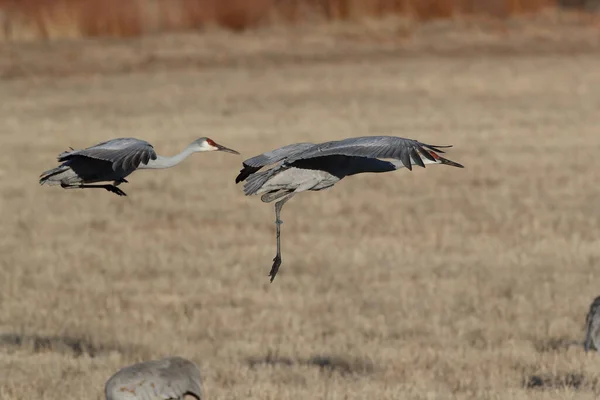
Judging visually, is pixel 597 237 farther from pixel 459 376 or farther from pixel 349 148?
pixel 349 148

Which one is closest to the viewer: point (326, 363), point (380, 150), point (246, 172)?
point (380, 150)

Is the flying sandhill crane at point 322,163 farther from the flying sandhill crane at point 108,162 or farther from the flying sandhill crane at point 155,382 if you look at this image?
the flying sandhill crane at point 155,382

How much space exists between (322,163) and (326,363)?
18.6 feet

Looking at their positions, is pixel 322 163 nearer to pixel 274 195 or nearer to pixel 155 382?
pixel 274 195

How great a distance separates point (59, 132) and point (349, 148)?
22935 mm

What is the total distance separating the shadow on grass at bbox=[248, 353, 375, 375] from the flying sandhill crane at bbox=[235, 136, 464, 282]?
200 inches

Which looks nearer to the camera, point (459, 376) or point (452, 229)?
point (459, 376)

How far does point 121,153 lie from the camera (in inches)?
227

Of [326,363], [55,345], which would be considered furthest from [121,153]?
[55,345]

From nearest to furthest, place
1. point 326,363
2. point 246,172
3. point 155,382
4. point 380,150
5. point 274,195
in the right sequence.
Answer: point 380,150 < point 274,195 < point 246,172 < point 155,382 < point 326,363

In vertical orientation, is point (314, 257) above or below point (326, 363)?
above

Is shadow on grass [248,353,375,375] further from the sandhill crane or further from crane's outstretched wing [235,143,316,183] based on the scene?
crane's outstretched wing [235,143,316,183]

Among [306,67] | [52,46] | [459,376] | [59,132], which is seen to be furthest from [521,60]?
[459,376]

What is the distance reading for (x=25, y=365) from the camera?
435 inches
